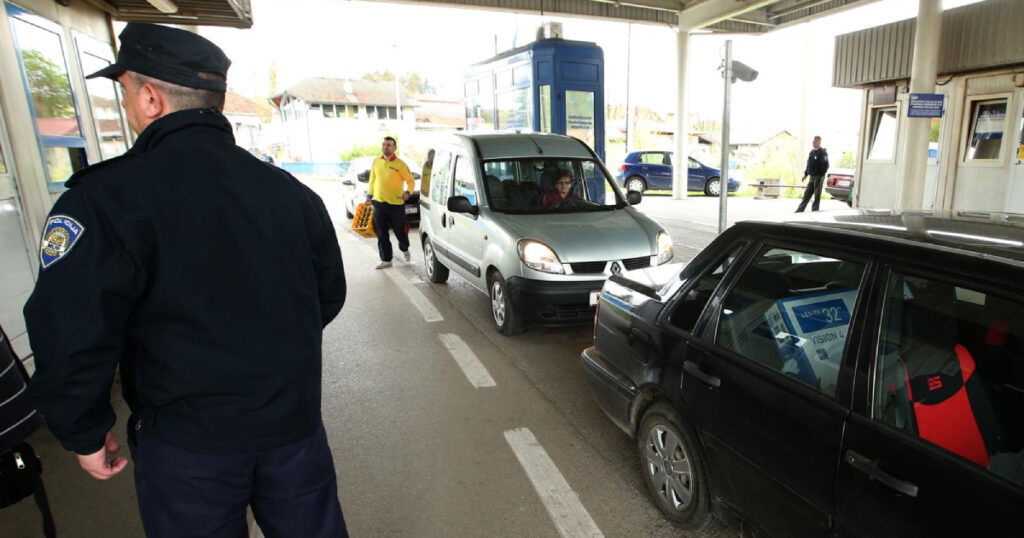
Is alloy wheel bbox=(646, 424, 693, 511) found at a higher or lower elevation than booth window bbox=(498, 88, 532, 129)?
lower

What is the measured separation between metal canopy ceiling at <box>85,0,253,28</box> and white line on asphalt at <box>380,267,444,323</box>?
400 centimetres

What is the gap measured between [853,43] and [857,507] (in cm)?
1401

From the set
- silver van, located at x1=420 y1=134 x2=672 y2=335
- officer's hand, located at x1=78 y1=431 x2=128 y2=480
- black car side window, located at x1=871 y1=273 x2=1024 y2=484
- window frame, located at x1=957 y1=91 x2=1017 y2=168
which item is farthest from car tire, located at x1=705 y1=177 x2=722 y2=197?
officer's hand, located at x1=78 y1=431 x2=128 y2=480

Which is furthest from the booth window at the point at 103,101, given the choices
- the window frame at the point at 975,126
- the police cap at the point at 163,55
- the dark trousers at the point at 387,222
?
the window frame at the point at 975,126

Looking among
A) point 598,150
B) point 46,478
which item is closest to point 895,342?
point 46,478

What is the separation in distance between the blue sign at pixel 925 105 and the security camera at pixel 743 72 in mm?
6201

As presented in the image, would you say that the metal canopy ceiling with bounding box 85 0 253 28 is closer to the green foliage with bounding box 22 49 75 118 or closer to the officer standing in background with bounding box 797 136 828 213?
the green foliage with bounding box 22 49 75 118

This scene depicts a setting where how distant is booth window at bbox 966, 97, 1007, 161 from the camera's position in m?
10.3

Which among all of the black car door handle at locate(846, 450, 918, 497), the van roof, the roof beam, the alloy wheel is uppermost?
the roof beam

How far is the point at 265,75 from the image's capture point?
258 feet

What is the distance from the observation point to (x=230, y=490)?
63.3 inches

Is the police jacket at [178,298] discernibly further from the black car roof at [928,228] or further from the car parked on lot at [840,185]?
the car parked on lot at [840,185]

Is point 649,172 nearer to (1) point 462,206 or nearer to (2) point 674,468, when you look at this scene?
(1) point 462,206

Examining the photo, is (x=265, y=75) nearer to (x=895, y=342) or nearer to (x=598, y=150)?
(x=598, y=150)
